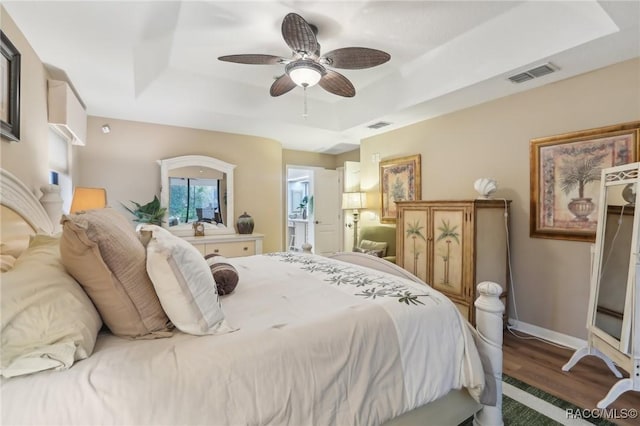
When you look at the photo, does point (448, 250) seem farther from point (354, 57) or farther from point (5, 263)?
point (5, 263)

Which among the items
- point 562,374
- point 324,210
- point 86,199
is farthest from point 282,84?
point 324,210

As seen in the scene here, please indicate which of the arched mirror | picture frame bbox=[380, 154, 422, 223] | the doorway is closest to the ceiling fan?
picture frame bbox=[380, 154, 422, 223]

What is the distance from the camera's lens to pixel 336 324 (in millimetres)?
1180

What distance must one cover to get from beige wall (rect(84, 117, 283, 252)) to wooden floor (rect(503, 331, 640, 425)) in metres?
3.54

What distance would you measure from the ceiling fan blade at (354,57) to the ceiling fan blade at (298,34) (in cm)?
17

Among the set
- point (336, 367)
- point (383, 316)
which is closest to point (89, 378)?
point (336, 367)

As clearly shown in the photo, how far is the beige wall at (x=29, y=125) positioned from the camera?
1774 mm

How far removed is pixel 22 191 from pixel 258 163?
320cm

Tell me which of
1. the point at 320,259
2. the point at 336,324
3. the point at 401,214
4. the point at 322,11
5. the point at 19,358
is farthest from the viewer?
the point at 401,214

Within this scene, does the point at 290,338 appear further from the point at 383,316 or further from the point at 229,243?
the point at 229,243

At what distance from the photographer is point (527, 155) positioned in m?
2.88

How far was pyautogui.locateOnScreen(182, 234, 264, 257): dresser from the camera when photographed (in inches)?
148

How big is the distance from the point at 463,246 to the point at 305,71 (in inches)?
83.8
